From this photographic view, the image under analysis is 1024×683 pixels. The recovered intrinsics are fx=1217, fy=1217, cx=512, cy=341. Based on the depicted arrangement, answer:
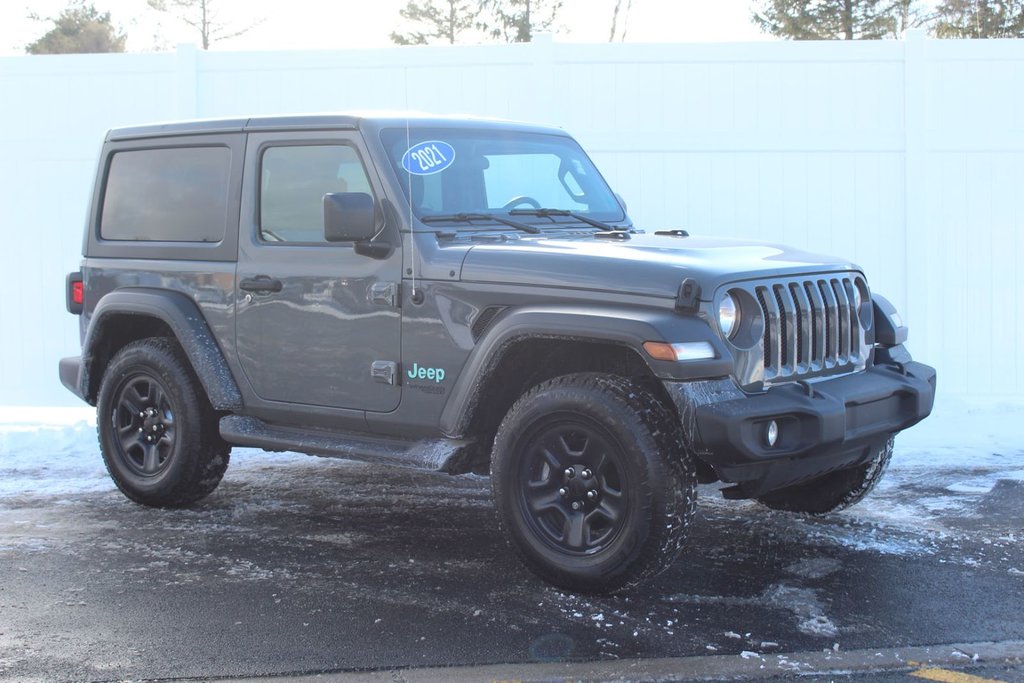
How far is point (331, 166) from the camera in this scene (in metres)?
5.84

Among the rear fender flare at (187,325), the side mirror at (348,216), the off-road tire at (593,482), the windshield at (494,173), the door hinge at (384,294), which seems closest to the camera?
the off-road tire at (593,482)

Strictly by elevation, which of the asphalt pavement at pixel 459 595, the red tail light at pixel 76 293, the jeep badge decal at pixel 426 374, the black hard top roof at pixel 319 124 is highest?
the black hard top roof at pixel 319 124

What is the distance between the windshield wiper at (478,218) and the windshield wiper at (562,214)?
0.33ft

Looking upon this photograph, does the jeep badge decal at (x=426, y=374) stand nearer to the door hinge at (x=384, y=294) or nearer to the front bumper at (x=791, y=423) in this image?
the door hinge at (x=384, y=294)

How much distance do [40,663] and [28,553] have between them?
1.56m

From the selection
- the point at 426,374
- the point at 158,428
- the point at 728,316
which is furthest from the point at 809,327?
the point at 158,428

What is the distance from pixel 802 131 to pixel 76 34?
107ft

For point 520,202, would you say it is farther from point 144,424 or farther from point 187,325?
point 144,424

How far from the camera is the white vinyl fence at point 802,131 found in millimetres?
9695

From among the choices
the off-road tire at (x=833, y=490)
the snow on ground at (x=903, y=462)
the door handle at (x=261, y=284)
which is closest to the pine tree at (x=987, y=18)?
the snow on ground at (x=903, y=462)

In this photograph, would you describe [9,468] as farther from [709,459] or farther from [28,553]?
[709,459]

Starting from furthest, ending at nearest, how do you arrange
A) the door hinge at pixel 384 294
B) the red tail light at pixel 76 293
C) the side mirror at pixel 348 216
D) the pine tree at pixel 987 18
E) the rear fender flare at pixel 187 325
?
the pine tree at pixel 987 18 < the red tail light at pixel 76 293 < the rear fender flare at pixel 187 325 < the door hinge at pixel 384 294 < the side mirror at pixel 348 216

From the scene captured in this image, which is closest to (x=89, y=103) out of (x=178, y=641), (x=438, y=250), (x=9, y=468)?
(x=9, y=468)

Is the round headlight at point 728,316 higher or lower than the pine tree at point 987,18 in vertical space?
lower
